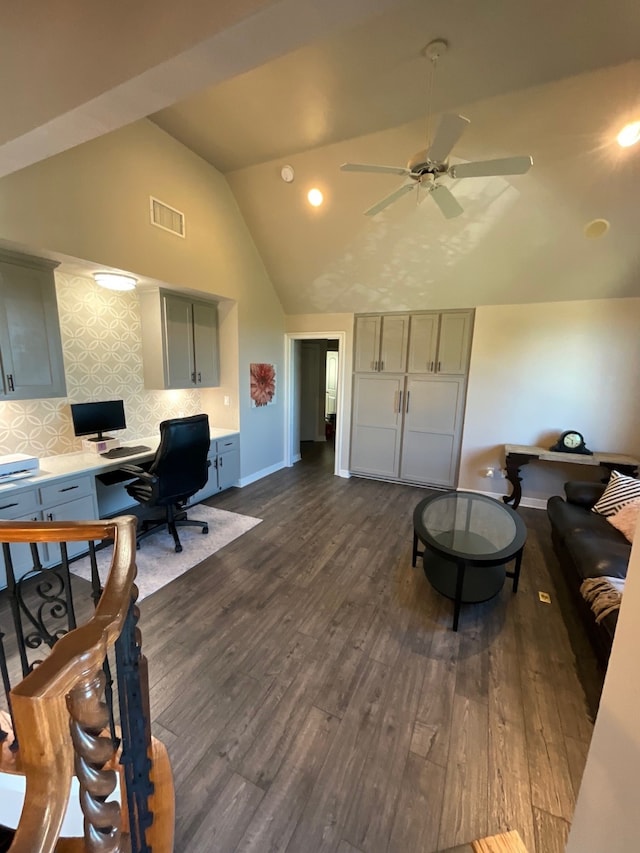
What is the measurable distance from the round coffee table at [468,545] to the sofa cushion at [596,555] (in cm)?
31

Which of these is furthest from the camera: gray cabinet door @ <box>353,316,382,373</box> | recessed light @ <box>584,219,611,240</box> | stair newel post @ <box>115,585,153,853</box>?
gray cabinet door @ <box>353,316,382,373</box>

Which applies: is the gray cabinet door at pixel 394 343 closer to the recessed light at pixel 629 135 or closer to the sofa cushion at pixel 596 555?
the recessed light at pixel 629 135

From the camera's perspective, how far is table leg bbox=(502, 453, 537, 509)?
381cm

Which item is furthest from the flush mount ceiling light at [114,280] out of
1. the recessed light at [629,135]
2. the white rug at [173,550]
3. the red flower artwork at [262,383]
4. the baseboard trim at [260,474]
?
the recessed light at [629,135]

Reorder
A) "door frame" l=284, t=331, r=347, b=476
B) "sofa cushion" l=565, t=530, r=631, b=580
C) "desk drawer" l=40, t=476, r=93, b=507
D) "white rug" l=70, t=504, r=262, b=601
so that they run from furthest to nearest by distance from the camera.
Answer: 1. "door frame" l=284, t=331, r=347, b=476
2. "white rug" l=70, t=504, r=262, b=601
3. "desk drawer" l=40, t=476, r=93, b=507
4. "sofa cushion" l=565, t=530, r=631, b=580

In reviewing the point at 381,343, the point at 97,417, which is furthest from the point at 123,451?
the point at 381,343

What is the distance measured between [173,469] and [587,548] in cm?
306

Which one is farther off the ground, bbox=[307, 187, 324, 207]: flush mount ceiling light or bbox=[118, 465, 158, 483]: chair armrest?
bbox=[307, 187, 324, 207]: flush mount ceiling light

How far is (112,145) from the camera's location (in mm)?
2625

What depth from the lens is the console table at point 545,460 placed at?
3420 mm

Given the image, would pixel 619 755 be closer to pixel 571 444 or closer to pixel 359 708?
pixel 359 708

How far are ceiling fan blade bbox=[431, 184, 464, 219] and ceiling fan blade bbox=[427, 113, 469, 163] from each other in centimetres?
22

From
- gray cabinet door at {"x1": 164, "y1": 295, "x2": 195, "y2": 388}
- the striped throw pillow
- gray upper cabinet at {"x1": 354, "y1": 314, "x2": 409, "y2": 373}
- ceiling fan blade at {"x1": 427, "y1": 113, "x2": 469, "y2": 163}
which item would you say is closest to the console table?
the striped throw pillow

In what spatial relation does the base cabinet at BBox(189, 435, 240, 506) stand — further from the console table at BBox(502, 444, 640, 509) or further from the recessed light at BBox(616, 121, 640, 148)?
the recessed light at BBox(616, 121, 640, 148)
